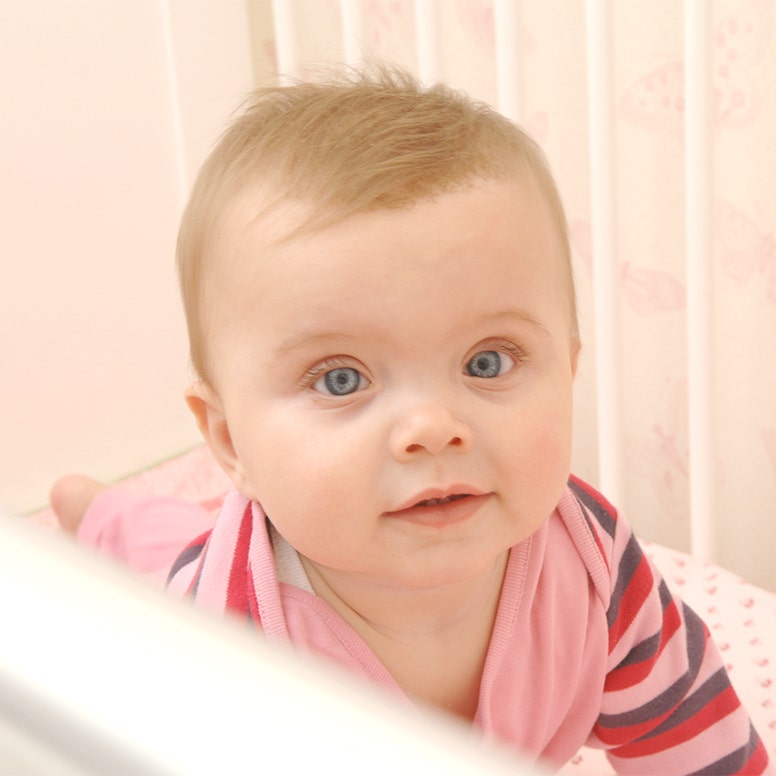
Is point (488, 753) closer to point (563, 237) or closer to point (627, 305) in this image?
point (563, 237)

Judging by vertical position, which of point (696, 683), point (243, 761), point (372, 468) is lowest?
point (696, 683)

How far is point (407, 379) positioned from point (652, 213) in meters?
0.69

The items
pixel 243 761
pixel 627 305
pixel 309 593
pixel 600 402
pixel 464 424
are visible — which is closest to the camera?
pixel 243 761

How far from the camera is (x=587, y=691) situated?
0.81 metres

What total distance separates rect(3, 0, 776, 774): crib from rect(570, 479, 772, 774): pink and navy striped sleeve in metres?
0.11

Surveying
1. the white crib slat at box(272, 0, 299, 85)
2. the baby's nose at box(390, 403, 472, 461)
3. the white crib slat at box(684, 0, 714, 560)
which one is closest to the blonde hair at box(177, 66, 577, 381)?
the baby's nose at box(390, 403, 472, 461)

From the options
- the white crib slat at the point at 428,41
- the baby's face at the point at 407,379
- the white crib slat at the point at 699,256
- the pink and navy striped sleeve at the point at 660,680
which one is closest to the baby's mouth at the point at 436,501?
the baby's face at the point at 407,379

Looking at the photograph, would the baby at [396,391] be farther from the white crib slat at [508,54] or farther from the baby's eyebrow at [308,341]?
the white crib slat at [508,54]

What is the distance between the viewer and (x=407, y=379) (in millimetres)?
610

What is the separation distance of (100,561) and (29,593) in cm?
2

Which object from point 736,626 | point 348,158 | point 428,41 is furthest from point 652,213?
point 348,158

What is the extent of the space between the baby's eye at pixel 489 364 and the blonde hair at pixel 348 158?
0.08 metres

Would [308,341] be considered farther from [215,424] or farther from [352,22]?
[352,22]

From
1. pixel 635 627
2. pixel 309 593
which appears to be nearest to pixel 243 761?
pixel 309 593
